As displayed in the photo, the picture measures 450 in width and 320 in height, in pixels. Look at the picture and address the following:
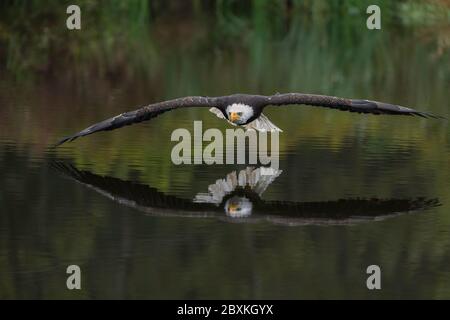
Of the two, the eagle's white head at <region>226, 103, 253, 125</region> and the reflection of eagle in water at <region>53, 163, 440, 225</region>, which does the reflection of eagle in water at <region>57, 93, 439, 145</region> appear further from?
the reflection of eagle in water at <region>53, 163, 440, 225</region>

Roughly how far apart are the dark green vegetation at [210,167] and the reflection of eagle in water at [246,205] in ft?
0.54

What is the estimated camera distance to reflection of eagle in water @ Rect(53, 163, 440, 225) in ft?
41.7

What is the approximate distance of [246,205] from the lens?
43.2ft

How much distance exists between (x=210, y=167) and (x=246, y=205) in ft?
4.84

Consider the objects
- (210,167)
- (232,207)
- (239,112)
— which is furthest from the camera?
(239,112)

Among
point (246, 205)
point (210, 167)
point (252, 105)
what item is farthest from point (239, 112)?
point (246, 205)

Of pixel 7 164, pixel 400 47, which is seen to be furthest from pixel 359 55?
pixel 7 164

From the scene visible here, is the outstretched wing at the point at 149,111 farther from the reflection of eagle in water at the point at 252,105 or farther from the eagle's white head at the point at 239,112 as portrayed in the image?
the eagle's white head at the point at 239,112

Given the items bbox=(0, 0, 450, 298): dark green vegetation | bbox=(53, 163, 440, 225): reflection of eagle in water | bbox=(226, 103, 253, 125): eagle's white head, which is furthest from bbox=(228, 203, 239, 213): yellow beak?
bbox=(226, 103, 253, 125): eagle's white head

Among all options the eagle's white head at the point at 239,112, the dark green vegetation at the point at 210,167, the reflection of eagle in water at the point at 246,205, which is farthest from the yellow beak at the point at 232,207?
the eagle's white head at the point at 239,112

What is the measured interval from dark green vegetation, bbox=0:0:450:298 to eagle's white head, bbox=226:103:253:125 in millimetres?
554

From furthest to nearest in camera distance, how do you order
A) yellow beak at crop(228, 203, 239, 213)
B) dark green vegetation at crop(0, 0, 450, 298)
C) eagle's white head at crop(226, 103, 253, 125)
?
eagle's white head at crop(226, 103, 253, 125) → yellow beak at crop(228, 203, 239, 213) → dark green vegetation at crop(0, 0, 450, 298)

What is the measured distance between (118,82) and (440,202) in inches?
385

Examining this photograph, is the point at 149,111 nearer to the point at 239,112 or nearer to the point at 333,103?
the point at 239,112
